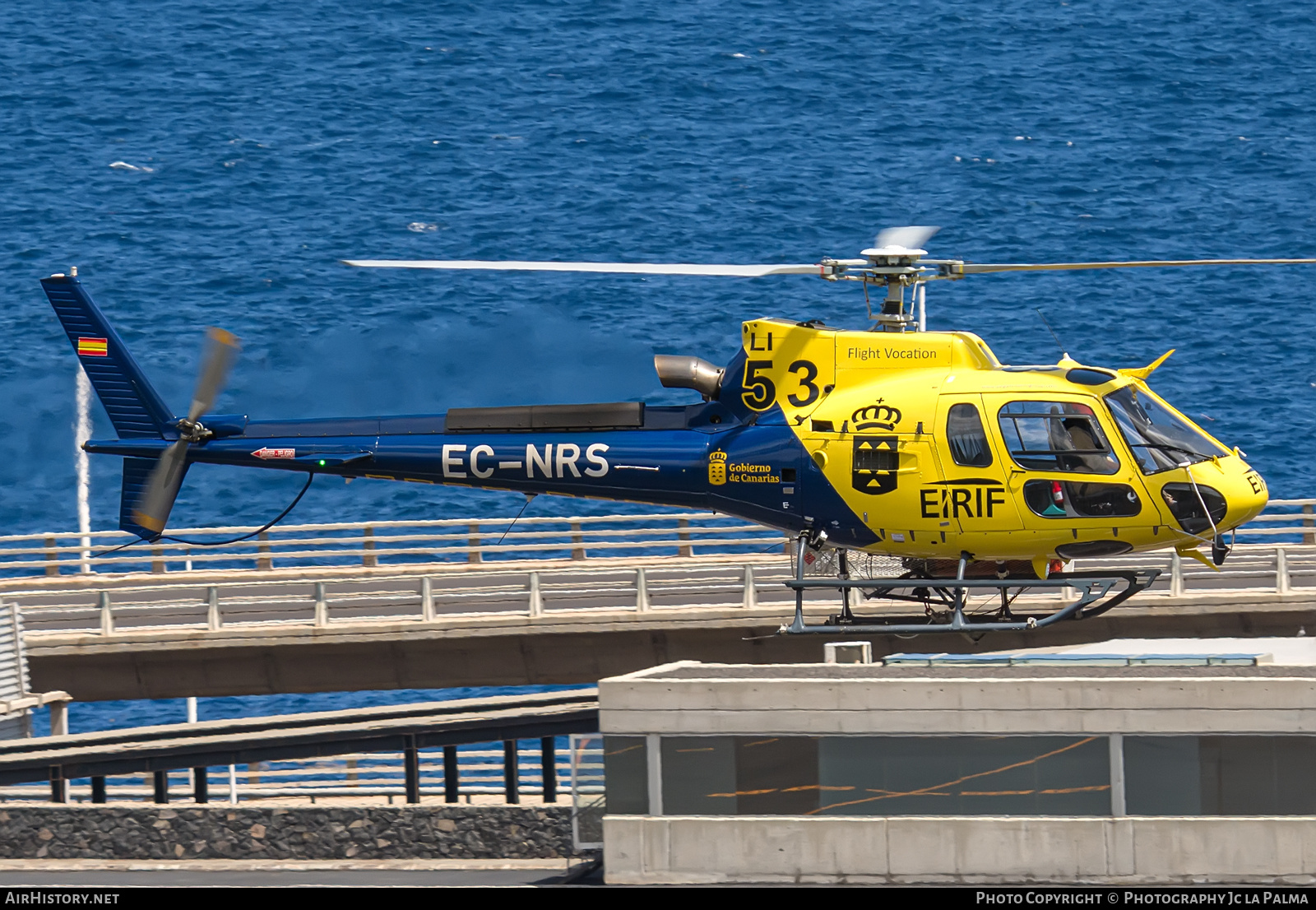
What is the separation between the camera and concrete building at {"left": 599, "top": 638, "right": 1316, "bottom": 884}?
720 inches

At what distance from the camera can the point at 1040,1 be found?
4333 inches

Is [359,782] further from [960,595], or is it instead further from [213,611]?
[960,595]

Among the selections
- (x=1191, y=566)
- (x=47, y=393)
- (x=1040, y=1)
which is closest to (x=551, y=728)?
(x=1191, y=566)

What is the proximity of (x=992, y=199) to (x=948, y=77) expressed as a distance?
631 inches

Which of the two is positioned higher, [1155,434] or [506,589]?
[1155,434]

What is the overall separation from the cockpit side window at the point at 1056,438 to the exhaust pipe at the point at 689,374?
352cm

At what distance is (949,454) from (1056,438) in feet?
3.92

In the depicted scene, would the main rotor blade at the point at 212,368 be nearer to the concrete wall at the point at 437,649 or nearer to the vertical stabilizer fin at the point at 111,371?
the vertical stabilizer fin at the point at 111,371

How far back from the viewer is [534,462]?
75.9ft

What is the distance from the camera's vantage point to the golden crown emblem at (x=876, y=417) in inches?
859

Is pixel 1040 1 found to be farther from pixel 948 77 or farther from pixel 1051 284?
pixel 1051 284

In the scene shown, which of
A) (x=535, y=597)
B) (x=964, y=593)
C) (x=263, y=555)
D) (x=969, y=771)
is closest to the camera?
(x=969, y=771)
